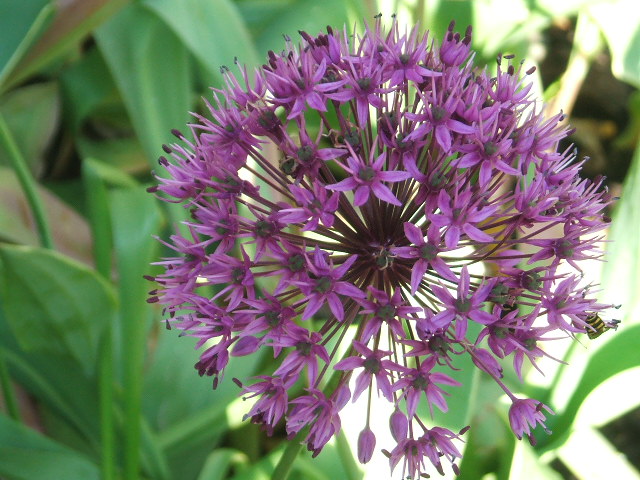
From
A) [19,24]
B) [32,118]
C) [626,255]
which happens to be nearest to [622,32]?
[626,255]

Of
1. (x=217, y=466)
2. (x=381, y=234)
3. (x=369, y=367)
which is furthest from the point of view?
(x=217, y=466)

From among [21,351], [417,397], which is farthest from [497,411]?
[21,351]

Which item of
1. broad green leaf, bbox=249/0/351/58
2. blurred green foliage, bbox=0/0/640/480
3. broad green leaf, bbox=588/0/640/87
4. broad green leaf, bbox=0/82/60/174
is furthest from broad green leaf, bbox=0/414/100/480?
broad green leaf, bbox=588/0/640/87

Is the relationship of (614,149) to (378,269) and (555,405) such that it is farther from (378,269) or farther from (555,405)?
(378,269)

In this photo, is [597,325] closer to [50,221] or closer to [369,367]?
[369,367]

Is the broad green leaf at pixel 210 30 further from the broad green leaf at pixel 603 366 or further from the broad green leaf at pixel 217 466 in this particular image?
the broad green leaf at pixel 603 366
